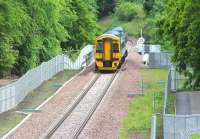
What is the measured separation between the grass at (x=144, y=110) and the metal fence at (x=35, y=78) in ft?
21.2

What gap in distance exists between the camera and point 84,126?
101ft

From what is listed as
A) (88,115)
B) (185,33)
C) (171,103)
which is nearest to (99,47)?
(185,33)

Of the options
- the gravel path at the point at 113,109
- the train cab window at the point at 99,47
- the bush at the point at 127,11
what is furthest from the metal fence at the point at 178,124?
the bush at the point at 127,11

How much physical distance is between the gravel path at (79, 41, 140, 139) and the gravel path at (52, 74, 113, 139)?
526 mm

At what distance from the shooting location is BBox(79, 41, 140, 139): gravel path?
29156 mm

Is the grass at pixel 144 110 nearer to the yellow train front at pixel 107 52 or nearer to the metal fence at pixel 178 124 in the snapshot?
the yellow train front at pixel 107 52

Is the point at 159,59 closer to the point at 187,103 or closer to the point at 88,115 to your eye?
the point at 187,103

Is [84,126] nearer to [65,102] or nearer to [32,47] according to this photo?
[65,102]

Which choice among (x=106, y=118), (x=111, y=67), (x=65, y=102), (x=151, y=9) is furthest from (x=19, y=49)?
(x=151, y=9)

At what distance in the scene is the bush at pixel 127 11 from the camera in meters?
105

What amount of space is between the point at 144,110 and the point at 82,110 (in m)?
3.38

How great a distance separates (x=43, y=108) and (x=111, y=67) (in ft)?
48.3

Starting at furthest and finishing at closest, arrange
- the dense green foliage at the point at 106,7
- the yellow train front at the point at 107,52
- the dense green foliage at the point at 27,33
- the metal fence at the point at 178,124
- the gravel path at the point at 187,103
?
the dense green foliage at the point at 106,7 → the yellow train front at the point at 107,52 → the dense green foliage at the point at 27,33 → the gravel path at the point at 187,103 → the metal fence at the point at 178,124

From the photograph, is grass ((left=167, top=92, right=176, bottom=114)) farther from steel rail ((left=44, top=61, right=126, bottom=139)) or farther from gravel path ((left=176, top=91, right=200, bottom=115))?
steel rail ((left=44, top=61, right=126, bottom=139))
